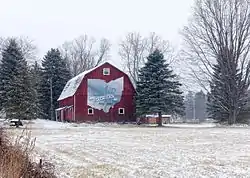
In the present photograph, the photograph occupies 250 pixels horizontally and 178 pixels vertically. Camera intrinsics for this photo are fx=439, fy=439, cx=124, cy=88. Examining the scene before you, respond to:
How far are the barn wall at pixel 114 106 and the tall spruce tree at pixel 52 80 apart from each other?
11.4 meters

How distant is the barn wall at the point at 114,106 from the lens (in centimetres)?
4814

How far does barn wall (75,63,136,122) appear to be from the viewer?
158ft

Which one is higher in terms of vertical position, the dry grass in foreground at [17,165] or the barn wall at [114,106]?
the barn wall at [114,106]

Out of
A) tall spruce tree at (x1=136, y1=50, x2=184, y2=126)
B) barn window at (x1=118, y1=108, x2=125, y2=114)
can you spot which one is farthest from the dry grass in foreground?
barn window at (x1=118, y1=108, x2=125, y2=114)

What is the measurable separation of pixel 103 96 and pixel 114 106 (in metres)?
1.65

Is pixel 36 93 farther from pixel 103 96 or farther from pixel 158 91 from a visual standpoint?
pixel 158 91

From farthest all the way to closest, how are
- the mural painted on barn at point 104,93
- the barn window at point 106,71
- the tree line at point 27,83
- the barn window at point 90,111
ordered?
the barn window at point 106,71 < the mural painted on barn at point 104,93 < the barn window at point 90,111 < the tree line at point 27,83

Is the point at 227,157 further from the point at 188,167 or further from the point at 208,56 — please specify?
the point at 208,56

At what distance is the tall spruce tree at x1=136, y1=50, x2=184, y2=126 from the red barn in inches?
140

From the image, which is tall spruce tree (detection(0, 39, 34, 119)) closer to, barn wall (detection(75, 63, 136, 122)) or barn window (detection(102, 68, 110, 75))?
barn wall (detection(75, 63, 136, 122))

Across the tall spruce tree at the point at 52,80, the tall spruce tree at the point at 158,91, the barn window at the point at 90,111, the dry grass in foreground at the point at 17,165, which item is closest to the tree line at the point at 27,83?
the tall spruce tree at the point at 52,80

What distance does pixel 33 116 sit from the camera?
38875mm

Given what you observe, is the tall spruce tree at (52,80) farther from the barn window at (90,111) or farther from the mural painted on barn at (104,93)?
the barn window at (90,111)

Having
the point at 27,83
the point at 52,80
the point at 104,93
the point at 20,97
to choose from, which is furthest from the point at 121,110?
the point at 52,80
